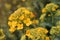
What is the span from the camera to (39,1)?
99.6 inches

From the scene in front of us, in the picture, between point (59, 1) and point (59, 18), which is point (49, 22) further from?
point (59, 1)

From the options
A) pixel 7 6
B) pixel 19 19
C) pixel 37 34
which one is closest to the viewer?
pixel 37 34

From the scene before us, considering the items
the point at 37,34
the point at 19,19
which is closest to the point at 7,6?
the point at 19,19

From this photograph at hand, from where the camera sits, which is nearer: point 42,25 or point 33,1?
point 42,25

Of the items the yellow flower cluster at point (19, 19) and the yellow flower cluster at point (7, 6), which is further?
the yellow flower cluster at point (7, 6)

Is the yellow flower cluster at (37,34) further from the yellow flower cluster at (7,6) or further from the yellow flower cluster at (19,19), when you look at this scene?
the yellow flower cluster at (7,6)

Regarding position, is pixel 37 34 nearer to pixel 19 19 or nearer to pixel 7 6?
pixel 19 19

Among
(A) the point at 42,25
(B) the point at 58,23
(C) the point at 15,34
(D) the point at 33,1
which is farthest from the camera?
(D) the point at 33,1

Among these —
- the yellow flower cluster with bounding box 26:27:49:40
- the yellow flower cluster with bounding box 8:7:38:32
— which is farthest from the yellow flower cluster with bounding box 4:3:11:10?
the yellow flower cluster with bounding box 26:27:49:40

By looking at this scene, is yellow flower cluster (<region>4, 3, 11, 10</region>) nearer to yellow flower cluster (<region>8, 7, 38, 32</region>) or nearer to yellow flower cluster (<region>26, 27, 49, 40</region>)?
yellow flower cluster (<region>8, 7, 38, 32</region>)

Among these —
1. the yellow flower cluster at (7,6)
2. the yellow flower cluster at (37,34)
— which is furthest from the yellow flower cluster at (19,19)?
the yellow flower cluster at (7,6)

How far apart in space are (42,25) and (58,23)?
20 cm

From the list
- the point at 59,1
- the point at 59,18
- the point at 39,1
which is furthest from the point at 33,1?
the point at 59,18

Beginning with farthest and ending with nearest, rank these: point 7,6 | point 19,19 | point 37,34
→ point 7,6 → point 19,19 → point 37,34
